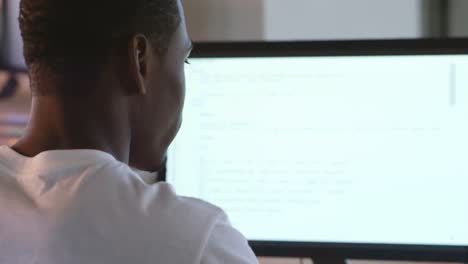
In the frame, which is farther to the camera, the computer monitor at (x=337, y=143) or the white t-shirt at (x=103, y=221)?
the computer monitor at (x=337, y=143)

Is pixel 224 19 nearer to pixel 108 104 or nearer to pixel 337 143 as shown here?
pixel 337 143

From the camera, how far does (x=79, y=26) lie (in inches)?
22.0

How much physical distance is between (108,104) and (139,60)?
5 cm

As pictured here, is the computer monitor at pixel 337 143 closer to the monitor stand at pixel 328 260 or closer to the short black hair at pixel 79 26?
the monitor stand at pixel 328 260

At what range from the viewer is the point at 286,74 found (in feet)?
2.92

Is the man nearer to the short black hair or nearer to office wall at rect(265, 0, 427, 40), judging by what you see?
the short black hair

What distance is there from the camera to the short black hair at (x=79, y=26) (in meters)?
0.56

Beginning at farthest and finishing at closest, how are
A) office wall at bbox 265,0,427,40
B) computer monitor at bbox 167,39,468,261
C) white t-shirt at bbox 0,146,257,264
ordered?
1. office wall at bbox 265,0,427,40
2. computer monitor at bbox 167,39,468,261
3. white t-shirt at bbox 0,146,257,264

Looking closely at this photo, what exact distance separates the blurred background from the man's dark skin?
507 mm

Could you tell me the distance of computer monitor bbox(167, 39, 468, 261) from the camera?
87cm

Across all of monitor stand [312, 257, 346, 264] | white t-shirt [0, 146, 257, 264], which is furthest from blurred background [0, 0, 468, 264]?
white t-shirt [0, 146, 257, 264]

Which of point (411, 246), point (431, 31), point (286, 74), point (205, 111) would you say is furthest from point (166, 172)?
point (431, 31)

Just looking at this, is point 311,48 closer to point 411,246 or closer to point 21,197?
point 411,246

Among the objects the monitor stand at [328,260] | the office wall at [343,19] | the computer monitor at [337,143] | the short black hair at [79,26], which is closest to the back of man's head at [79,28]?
the short black hair at [79,26]
